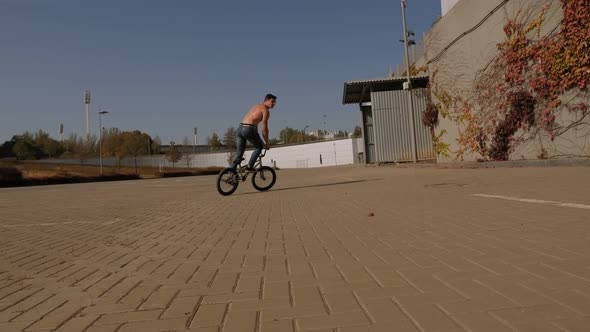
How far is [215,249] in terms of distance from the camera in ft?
11.3

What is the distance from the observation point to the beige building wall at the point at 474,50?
10169 mm

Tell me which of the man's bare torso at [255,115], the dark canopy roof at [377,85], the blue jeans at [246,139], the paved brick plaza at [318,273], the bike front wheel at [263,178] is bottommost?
the paved brick plaza at [318,273]

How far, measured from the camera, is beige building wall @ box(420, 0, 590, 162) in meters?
10.2

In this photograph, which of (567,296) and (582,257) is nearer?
(567,296)

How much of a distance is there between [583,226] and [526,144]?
9.17 meters

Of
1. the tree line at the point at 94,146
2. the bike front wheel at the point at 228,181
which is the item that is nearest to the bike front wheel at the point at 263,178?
the bike front wheel at the point at 228,181

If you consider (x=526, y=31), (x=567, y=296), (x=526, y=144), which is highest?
(x=526, y=31)

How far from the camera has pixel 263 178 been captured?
9.54 m

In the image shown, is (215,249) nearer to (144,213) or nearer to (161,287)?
(161,287)

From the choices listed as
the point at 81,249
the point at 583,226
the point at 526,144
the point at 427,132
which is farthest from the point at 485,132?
the point at 81,249

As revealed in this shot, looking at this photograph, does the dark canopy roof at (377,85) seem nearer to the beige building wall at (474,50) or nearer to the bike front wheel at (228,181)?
the beige building wall at (474,50)

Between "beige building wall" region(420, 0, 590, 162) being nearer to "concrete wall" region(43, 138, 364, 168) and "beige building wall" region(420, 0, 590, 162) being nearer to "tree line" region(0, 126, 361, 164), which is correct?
"concrete wall" region(43, 138, 364, 168)

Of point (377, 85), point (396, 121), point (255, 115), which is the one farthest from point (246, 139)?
point (377, 85)

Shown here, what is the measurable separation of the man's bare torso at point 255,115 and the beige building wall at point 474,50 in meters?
7.45
